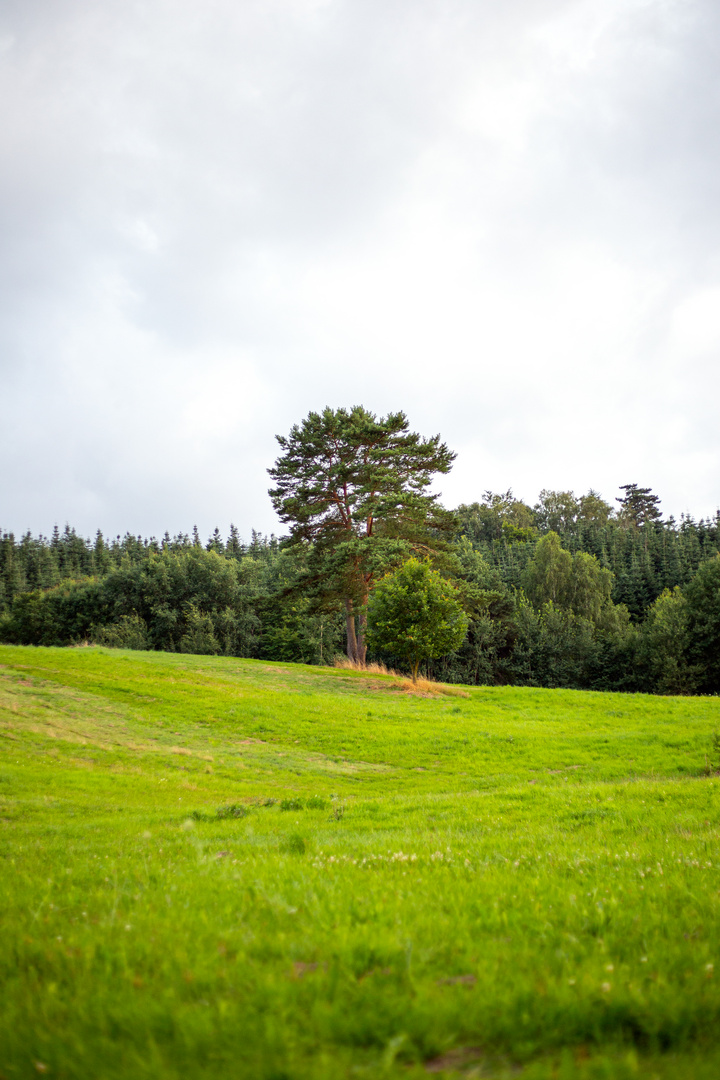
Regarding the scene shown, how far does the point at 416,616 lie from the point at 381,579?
20.5ft

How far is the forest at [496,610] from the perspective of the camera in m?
48.4

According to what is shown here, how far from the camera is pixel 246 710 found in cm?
2230

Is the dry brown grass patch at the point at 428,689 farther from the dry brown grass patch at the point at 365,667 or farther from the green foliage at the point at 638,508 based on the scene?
Answer: the green foliage at the point at 638,508

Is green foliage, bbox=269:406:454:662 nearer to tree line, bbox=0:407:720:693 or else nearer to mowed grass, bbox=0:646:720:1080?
tree line, bbox=0:407:720:693

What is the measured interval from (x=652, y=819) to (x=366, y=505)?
30.8 metres

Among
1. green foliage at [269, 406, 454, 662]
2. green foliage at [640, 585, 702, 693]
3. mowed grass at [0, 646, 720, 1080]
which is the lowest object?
green foliage at [640, 585, 702, 693]

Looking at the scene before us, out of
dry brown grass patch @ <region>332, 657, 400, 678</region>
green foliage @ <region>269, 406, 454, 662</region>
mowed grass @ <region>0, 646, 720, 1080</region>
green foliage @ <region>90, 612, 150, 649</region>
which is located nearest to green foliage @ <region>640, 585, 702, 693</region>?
green foliage @ <region>269, 406, 454, 662</region>

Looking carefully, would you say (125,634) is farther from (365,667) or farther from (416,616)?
(416,616)

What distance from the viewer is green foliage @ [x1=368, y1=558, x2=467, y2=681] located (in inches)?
1203

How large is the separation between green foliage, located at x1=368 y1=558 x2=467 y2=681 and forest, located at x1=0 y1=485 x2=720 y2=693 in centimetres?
919

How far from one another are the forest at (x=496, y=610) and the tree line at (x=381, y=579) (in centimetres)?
19

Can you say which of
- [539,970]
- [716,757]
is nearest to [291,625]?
[716,757]

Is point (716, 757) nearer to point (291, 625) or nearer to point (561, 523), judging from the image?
point (291, 625)

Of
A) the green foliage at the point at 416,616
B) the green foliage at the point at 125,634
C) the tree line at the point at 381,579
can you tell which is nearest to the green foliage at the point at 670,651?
the tree line at the point at 381,579
